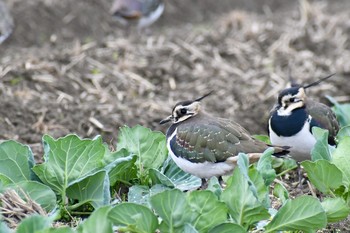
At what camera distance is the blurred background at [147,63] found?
8.40 metres

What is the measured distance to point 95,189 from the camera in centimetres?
534

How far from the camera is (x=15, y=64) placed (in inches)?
360

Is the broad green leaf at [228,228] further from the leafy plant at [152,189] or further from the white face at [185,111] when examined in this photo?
the white face at [185,111]

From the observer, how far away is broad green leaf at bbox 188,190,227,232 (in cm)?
486

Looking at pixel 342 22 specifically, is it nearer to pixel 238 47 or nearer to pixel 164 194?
pixel 238 47

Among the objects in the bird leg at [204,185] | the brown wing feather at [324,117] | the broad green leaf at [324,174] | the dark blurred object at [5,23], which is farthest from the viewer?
the dark blurred object at [5,23]

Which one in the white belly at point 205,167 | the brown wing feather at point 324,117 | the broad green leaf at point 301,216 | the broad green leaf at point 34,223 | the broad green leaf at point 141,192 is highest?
the broad green leaf at point 34,223

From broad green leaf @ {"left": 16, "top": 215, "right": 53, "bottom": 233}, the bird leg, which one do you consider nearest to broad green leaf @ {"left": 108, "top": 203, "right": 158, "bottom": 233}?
broad green leaf @ {"left": 16, "top": 215, "right": 53, "bottom": 233}

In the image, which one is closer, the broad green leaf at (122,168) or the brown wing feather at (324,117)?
the broad green leaf at (122,168)

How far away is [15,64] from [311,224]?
5.12m

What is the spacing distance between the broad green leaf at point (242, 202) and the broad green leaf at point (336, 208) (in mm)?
446

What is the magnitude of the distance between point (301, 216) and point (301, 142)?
→ 1.70m

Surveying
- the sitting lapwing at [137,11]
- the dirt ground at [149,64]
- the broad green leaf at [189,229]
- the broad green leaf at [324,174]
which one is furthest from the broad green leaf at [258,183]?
the sitting lapwing at [137,11]

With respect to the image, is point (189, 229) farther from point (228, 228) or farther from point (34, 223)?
point (34, 223)
